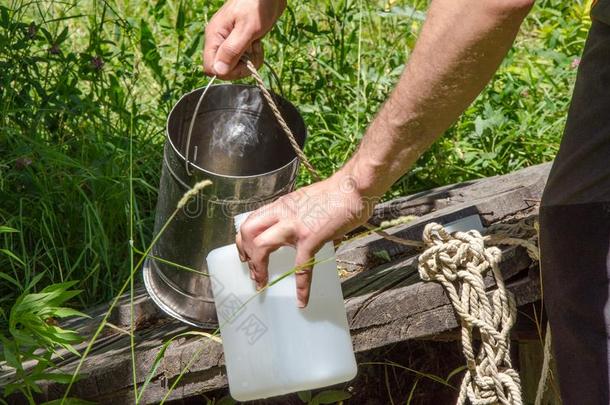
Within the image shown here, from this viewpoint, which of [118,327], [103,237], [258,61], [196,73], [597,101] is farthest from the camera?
[196,73]

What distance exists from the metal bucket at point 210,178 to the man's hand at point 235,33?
163mm

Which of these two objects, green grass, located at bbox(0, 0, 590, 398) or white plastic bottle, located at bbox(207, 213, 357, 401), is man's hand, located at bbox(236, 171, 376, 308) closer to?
white plastic bottle, located at bbox(207, 213, 357, 401)

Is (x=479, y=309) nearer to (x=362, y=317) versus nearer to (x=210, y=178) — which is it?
(x=362, y=317)

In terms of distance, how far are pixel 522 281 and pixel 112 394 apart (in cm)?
117

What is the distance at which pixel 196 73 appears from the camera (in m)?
4.38

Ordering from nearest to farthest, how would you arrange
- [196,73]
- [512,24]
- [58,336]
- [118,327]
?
[512,24], [58,336], [118,327], [196,73]

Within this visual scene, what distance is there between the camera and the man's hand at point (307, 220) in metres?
2.20

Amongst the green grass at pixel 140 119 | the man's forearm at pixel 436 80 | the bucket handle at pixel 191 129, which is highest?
the man's forearm at pixel 436 80

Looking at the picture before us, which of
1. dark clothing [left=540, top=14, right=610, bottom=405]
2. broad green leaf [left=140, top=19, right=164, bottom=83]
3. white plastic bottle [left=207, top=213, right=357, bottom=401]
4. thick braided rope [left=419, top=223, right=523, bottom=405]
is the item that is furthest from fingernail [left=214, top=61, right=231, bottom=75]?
broad green leaf [left=140, top=19, right=164, bottom=83]

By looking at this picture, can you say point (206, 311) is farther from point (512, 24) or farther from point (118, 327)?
point (512, 24)

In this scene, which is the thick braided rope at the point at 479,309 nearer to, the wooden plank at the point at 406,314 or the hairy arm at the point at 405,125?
the wooden plank at the point at 406,314

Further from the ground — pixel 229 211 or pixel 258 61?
pixel 258 61

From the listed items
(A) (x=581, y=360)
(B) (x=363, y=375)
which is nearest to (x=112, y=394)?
(B) (x=363, y=375)

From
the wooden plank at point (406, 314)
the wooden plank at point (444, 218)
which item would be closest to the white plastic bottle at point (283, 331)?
the wooden plank at point (406, 314)
